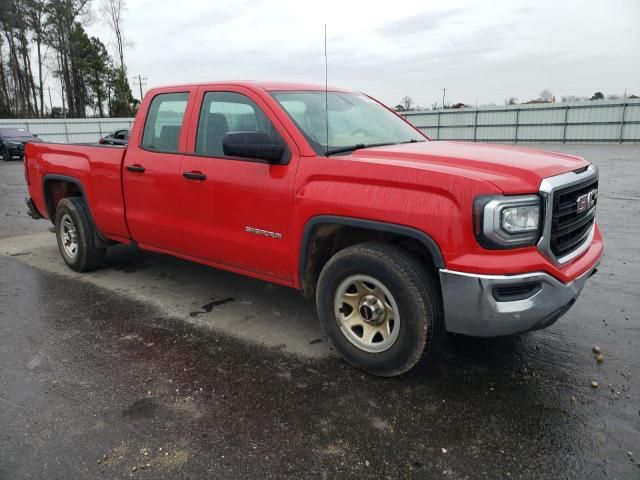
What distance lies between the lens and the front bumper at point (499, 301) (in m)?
2.75

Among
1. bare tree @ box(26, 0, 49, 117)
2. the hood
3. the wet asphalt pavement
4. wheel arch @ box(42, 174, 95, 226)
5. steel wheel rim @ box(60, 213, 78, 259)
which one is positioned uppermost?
bare tree @ box(26, 0, 49, 117)

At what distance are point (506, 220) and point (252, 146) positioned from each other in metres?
1.72

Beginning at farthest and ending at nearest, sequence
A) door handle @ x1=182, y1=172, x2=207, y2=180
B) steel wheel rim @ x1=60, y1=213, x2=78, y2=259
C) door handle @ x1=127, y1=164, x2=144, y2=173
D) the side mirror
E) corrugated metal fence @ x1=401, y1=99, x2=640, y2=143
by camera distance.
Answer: corrugated metal fence @ x1=401, y1=99, x2=640, y2=143 < steel wheel rim @ x1=60, y1=213, x2=78, y2=259 < door handle @ x1=127, y1=164, x2=144, y2=173 < door handle @ x1=182, y1=172, x2=207, y2=180 < the side mirror

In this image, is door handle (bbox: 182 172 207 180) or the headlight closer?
the headlight

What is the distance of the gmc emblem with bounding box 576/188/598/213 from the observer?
318cm

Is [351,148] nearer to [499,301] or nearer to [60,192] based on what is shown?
[499,301]

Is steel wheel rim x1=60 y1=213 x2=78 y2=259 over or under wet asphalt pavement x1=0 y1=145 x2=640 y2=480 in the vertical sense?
over

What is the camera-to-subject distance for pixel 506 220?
2.74 m

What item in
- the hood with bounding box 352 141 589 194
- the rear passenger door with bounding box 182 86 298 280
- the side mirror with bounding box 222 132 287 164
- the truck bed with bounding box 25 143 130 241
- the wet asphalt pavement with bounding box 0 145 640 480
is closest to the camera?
the wet asphalt pavement with bounding box 0 145 640 480

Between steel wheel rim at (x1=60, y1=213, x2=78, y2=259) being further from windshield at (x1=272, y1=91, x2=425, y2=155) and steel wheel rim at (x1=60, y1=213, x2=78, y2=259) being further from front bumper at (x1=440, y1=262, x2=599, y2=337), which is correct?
front bumper at (x1=440, y1=262, x2=599, y2=337)

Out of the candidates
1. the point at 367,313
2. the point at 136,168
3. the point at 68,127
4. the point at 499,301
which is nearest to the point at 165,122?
the point at 136,168

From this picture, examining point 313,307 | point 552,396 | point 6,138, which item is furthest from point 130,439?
point 6,138

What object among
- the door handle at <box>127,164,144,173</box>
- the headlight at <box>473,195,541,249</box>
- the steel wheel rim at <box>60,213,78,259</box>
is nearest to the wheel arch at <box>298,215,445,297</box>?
the headlight at <box>473,195,541,249</box>

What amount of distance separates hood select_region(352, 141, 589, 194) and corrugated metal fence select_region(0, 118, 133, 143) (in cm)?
3371
